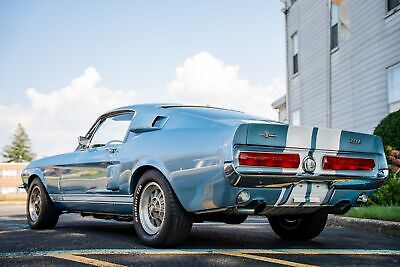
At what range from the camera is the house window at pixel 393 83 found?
40.1 ft

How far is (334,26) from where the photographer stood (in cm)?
1577

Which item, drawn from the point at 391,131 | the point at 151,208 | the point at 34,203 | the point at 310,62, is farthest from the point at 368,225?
the point at 310,62

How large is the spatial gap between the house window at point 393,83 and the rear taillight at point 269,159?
8429 millimetres

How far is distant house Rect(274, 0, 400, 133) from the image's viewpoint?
1264cm

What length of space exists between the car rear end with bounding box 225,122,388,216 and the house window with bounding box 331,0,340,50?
433 inches

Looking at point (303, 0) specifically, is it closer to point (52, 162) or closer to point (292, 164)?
point (52, 162)

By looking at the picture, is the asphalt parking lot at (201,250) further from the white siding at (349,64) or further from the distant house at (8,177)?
the distant house at (8,177)

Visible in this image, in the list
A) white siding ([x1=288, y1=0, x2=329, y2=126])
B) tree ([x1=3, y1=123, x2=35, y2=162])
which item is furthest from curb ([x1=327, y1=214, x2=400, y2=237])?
tree ([x1=3, y1=123, x2=35, y2=162])

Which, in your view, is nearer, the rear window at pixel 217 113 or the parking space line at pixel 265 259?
the parking space line at pixel 265 259

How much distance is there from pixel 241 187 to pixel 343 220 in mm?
3966

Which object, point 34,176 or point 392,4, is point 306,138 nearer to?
point 34,176

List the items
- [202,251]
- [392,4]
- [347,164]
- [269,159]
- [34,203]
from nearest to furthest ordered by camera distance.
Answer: [269,159]
[202,251]
[347,164]
[34,203]
[392,4]

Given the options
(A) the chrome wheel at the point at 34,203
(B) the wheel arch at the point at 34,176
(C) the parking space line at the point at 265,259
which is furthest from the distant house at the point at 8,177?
(C) the parking space line at the point at 265,259

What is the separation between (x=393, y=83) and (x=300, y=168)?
8675 mm
